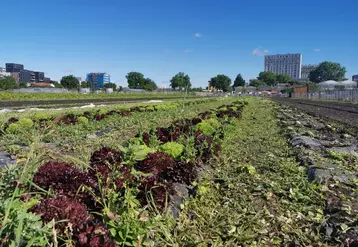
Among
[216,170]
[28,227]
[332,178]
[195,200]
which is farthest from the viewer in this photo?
[216,170]

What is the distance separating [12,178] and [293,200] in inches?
114

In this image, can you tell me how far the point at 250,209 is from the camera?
3135mm

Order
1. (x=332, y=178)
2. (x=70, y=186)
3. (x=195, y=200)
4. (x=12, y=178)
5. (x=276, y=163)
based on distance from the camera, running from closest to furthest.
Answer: (x=12, y=178), (x=70, y=186), (x=195, y=200), (x=332, y=178), (x=276, y=163)

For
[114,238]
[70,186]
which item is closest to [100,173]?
[70,186]

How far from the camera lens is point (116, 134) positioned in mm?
7695

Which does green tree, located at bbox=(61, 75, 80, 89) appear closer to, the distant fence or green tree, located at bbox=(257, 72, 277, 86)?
the distant fence

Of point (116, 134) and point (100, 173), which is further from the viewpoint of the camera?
point (116, 134)

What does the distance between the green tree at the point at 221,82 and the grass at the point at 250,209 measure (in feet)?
496

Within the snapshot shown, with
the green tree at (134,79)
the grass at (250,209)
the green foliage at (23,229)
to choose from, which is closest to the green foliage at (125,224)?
the grass at (250,209)

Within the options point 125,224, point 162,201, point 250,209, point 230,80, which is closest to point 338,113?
point 250,209

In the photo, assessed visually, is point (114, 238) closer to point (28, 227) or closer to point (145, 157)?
point (28, 227)

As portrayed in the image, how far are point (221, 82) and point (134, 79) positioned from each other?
47.1m

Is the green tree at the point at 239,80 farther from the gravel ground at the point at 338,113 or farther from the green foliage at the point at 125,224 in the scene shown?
the green foliage at the point at 125,224

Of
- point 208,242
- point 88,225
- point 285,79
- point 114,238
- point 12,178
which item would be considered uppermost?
point 285,79
